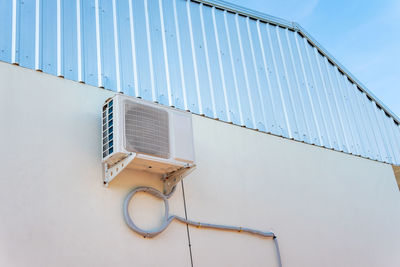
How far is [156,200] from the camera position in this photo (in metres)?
3.26

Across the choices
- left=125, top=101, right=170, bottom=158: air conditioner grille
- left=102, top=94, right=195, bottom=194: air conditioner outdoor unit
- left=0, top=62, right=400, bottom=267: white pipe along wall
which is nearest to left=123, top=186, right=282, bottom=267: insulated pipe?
left=0, top=62, right=400, bottom=267: white pipe along wall

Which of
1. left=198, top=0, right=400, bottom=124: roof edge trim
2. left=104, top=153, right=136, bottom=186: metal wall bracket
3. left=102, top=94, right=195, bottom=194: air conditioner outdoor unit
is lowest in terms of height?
left=104, top=153, right=136, bottom=186: metal wall bracket

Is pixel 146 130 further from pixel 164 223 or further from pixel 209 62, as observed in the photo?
pixel 209 62

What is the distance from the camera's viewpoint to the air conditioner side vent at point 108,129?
117 inches

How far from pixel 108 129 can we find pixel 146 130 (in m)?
0.24

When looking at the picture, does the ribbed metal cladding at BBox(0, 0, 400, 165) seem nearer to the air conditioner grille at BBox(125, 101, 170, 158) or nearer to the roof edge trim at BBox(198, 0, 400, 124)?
the roof edge trim at BBox(198, 0, 400, 124)

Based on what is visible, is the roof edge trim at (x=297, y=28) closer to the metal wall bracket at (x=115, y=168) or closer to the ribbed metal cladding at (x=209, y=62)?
the ribbed metal cladding at (x=209, y=62)

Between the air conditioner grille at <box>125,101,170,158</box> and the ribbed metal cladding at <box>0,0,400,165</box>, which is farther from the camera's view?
the ribbed metal cladding at <box>0,0,400,165</box>

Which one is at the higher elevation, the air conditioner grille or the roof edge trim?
the roof edge trim

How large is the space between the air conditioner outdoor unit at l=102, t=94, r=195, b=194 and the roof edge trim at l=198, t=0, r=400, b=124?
185 cm

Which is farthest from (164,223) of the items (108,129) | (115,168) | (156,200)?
(108,129)

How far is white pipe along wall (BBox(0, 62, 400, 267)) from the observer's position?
108 inches

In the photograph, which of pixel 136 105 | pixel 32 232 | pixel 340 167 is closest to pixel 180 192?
pixel 136 105

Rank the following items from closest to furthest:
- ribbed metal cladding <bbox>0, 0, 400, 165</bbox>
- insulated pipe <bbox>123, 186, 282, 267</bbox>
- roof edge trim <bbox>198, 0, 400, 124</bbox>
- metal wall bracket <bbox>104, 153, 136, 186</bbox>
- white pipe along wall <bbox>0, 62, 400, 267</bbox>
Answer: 1. white pipe along wall <bbox>0, 62, 400, 267</bbox>
2. metal wall bracket <bbox>104, 153, 136, 186</bbox>
3. insulated pipe <bbox>123, 186, 282, 267</bbox>
4. ribbed metal cladding <bbox>0, 0, 400, 165</bbox>
5. roof edge trim <bbox>198, 0, 400, 124</bbox>
